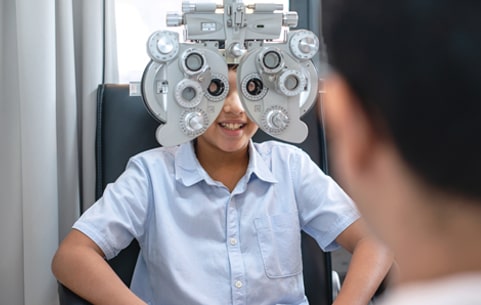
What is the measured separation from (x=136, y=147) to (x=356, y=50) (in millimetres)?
1069

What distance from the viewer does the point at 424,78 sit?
0.37m

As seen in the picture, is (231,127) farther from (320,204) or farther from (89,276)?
(89,276)

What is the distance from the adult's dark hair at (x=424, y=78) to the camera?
365 mm

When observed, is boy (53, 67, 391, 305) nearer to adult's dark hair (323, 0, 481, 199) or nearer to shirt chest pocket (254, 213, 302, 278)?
shirt chest pocket (254, 213, 302, 278)

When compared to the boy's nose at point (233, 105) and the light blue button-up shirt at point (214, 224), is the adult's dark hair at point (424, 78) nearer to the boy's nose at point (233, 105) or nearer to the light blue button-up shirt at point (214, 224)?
the boy's nose at point (233, 105)

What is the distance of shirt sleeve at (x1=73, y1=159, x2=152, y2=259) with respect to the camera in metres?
1.18

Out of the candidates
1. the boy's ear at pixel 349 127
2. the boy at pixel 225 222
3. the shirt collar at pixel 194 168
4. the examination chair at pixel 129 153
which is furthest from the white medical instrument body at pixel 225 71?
the boy's ear at pixel 349 127

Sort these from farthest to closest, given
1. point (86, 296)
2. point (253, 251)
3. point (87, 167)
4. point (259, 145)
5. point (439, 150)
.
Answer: point (87, 167)
point (259, 145)
point (253, 251)
point (86, 296)
point (439, 150)

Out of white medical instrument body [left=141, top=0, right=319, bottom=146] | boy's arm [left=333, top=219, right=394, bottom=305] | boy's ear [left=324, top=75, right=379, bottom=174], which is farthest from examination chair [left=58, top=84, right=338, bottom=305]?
boy's ear [left=324, top=75, right=379, bottom=174]

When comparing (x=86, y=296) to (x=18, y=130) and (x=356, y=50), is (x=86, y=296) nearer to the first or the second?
(x=18, y=130)

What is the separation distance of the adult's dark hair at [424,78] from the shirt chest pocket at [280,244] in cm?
90

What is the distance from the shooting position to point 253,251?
127 cm

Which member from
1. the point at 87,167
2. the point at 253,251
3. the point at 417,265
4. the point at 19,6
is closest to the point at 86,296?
the point at 253,251

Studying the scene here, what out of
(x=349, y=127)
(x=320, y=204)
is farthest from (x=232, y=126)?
(x=349, y=127)
